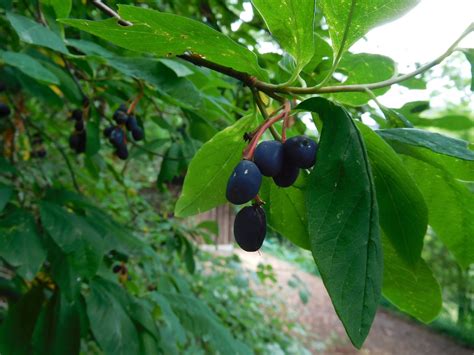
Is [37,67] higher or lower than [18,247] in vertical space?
higher

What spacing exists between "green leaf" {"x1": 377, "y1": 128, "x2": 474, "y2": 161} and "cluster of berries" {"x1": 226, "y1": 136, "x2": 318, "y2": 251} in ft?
0.40

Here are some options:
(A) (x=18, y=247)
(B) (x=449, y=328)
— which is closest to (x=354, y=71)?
(A) (x=18, y=247)

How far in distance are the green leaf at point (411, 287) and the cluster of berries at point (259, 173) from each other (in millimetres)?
230

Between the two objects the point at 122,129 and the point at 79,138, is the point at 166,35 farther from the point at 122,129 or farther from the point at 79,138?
the point at 79,138

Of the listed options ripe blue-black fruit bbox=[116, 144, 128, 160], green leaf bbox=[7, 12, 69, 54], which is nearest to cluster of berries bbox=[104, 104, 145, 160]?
ripe blue-black fruit bbox=[116, 144, 128, 160]

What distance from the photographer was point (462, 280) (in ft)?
39.4

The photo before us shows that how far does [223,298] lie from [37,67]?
361cm

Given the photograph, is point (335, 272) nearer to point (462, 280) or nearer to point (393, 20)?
point (393, 20)

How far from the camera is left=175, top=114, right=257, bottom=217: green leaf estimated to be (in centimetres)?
73

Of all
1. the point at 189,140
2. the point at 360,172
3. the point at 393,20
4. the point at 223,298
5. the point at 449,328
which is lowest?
the point at 449,328

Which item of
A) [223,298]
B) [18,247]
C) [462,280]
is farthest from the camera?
[462,280]

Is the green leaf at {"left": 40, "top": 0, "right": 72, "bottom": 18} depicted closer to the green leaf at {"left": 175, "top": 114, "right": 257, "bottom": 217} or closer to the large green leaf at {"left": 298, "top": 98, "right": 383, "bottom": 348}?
the green leaf at {"left": 175, "top": 114, "right": 257, "bottom": 217}

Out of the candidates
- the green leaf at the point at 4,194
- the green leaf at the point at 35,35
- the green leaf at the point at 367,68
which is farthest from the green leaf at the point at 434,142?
the green leaf at the point at 4,194

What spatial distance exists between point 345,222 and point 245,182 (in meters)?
0.14
